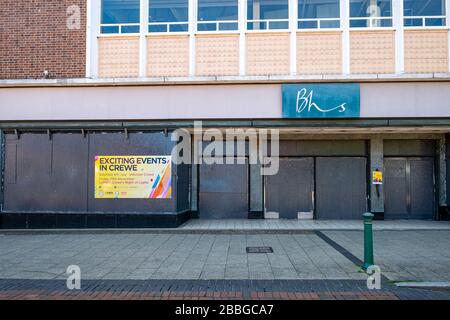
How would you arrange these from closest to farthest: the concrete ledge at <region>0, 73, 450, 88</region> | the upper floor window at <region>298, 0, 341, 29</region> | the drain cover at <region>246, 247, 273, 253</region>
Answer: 1. the drain cover at <region>246, 247, 273, 253</region>
2. the concrete ledge at <region>0, 73, 450, 88</region>
3. the upper floor window at <region>298, 0, 341, 29</region>

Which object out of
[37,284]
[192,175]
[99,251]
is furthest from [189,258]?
[192,175]

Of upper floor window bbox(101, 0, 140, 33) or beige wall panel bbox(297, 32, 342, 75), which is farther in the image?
upper floor window bbox(101, 0, 140, 33)

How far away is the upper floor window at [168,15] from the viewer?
39.7 ft

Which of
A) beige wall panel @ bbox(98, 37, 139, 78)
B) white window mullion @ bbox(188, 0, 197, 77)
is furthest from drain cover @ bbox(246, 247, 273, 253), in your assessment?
beige wall panel @ bbox(98, 37, 139, 78)

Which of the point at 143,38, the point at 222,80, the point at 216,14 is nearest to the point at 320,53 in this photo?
the point at 222,80

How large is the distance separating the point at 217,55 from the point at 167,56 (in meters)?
1.47

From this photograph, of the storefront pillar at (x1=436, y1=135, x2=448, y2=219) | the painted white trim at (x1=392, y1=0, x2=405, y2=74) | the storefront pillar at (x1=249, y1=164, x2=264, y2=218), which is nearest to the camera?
the painted white trim at (x1=392, y1=0, x2=405, y2=74)

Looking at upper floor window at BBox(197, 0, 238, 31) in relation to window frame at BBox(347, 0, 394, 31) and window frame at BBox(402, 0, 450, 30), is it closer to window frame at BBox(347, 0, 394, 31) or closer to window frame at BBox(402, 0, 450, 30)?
window frame at BBox(347, 0, 394, 31)

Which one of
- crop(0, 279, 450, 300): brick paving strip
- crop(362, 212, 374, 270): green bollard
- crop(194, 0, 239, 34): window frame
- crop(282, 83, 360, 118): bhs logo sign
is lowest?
crop(0, 279, 450, 300): brick paving strip

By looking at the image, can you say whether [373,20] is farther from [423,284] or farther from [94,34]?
[423,284]

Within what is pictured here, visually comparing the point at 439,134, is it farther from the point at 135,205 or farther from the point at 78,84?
the point at 78,84

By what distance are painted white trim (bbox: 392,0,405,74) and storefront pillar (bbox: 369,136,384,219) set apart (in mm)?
2962

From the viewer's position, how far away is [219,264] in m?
7.40

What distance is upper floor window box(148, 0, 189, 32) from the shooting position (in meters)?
12.1
